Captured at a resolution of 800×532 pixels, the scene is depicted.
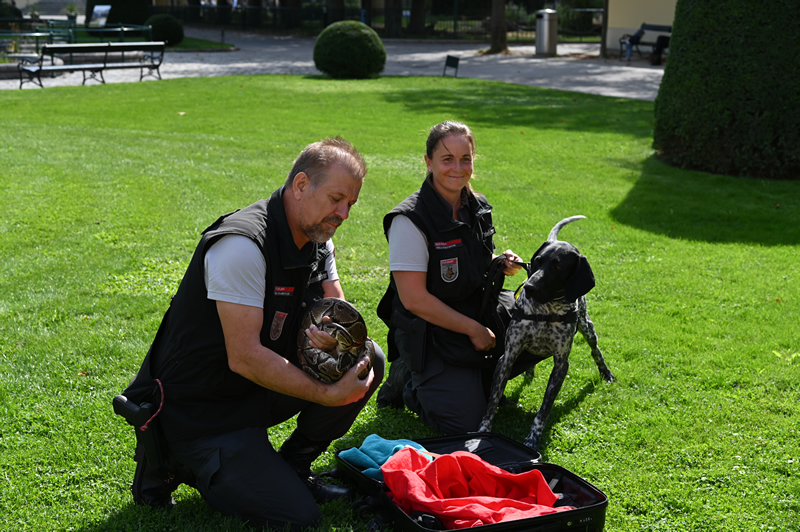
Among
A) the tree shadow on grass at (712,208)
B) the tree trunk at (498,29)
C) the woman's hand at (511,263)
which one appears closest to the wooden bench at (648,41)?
the tree trunk at (498,29)

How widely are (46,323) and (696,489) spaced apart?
4598 mm

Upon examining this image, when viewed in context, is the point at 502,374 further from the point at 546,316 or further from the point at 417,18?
the point at 417,18

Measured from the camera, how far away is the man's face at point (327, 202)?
10.3ft

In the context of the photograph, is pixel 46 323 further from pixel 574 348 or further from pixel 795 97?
pixel 795 97

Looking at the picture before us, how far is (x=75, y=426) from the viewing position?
163 inches

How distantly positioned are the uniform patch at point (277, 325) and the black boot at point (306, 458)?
0.70 meters

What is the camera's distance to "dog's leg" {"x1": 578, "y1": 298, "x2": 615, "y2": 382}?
462cm

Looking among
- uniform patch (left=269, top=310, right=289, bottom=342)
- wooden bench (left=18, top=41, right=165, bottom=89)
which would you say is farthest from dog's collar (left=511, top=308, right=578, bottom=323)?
wooden bench (left=18, top=41, right=165, bottom=89)

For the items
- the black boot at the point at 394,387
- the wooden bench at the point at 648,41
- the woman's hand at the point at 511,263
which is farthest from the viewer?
the wooden bench at the point at 648,41

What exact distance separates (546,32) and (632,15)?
342cm

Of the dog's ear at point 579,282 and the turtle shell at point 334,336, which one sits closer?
the turtle shell at point 334,336

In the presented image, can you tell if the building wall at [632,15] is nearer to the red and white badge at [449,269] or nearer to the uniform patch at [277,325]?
the red and white badge at [449,269]

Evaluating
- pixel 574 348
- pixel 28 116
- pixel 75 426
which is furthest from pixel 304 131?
pixel 75 426

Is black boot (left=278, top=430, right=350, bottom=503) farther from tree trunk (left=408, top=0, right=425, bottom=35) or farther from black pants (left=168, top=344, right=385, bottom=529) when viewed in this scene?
tree trunk (left=408, top=0, right=425, bottom=35)
